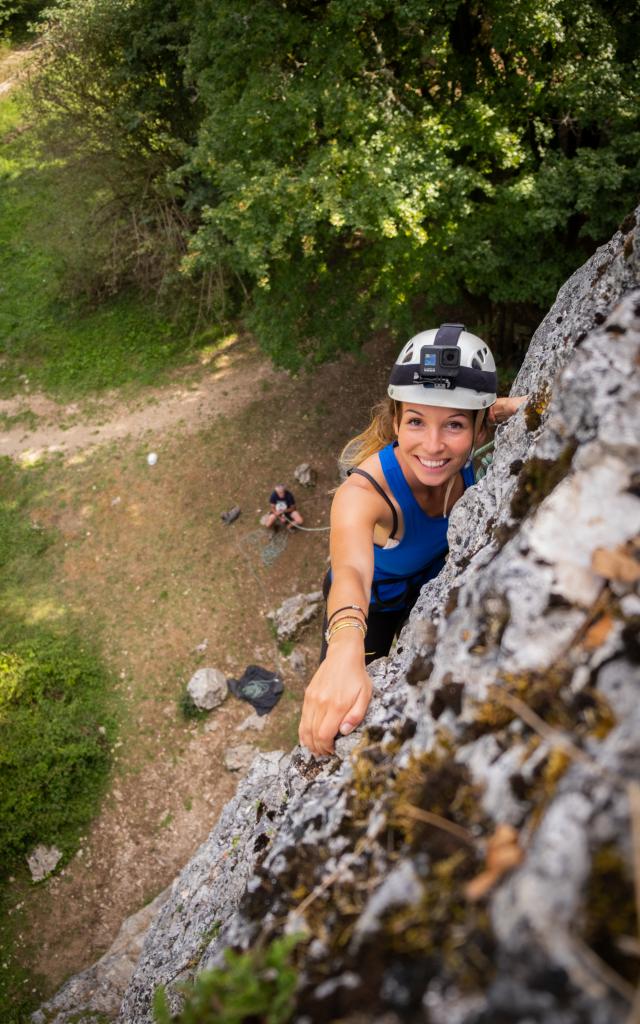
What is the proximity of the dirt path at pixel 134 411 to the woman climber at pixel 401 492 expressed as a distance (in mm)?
12777

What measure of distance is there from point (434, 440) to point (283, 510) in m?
9.85

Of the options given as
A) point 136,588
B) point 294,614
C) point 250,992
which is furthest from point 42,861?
point 250,992

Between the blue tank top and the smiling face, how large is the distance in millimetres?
147

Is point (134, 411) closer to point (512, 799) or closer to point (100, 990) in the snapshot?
point (100, 990)

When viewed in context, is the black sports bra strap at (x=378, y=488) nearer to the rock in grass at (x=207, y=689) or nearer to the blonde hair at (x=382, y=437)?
the blonde hair at (x=382, y=437)

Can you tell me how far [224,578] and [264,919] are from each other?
11.5 m

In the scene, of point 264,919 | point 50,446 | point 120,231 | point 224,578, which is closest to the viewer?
point 264,919

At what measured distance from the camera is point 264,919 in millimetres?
1869

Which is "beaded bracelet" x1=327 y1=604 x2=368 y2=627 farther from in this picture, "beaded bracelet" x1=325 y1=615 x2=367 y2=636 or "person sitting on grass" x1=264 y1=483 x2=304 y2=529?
"person sitting on grass" x1=264 y1=483 x2=304 y2=529

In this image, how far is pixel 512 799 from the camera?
4.63 ft

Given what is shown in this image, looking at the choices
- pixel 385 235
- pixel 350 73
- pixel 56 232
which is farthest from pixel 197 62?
pixel 56 232

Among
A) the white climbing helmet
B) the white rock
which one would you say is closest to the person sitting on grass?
the white rock

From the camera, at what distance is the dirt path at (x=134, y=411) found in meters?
16.6

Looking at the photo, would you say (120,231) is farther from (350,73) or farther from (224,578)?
(224,578)
